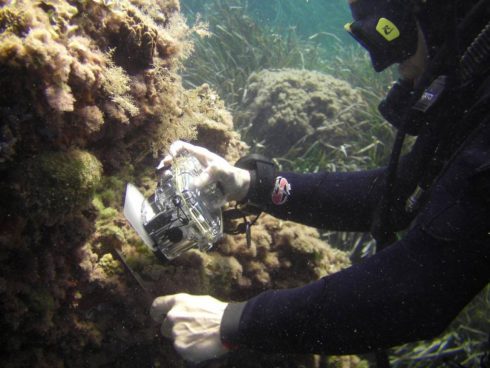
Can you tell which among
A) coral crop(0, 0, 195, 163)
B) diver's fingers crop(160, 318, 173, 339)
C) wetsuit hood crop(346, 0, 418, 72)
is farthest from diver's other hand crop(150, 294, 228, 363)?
wetsuit hood crop(346, 0, 418, 72)

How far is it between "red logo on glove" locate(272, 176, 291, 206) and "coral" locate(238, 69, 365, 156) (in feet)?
8.12

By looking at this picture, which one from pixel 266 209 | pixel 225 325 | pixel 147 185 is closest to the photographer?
pixel 225 325

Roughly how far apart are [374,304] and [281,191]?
4.04 feet

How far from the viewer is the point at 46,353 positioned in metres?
1.84

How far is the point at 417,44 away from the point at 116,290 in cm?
244

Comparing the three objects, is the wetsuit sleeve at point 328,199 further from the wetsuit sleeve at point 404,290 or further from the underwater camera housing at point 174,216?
the wetsuit sleeve at point 404,290

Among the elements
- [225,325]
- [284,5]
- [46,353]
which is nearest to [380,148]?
[225,325]

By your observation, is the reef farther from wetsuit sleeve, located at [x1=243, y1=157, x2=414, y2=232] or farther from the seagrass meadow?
wetsuit sleeve, located at [x1=243, y1=157, x2=414, y2=232]

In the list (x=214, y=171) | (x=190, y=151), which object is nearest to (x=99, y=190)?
(x=190, y=151)

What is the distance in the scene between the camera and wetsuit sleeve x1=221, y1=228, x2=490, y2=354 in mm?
1469

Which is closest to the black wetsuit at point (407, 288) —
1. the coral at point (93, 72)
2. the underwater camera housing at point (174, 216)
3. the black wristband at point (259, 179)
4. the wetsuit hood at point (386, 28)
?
the underwater camera housing at point (174, 216)

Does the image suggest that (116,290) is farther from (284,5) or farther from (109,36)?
(284,5)

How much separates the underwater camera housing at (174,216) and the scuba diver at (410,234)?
0.19 m

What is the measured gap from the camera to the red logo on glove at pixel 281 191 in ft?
8.56
